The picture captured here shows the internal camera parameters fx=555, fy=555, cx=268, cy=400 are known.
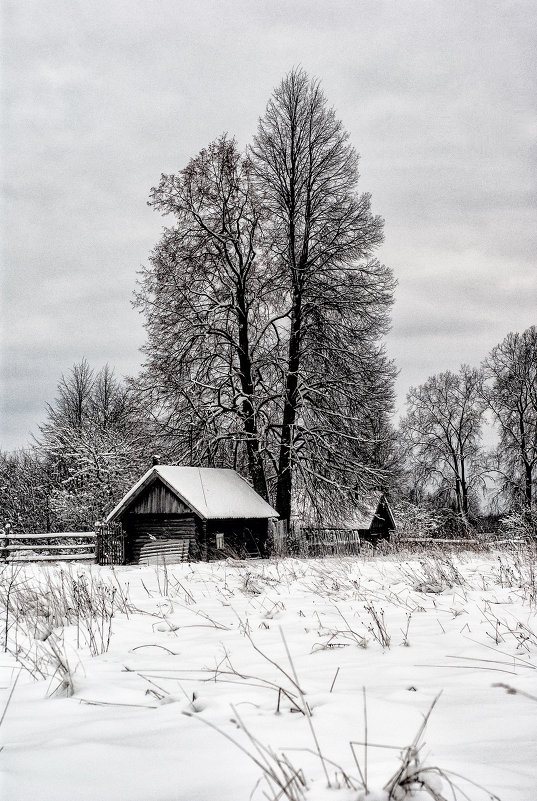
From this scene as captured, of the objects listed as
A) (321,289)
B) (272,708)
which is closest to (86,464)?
(321,289)

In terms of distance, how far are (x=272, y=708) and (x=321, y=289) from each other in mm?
19936

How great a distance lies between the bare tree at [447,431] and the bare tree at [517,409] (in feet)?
11.9

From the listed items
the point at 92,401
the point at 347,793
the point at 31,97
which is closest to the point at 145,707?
the point at 347,793

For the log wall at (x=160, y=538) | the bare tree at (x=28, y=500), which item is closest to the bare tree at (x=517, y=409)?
the log wall at (x=160, y=538)

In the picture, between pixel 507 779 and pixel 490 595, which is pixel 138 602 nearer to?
pixel 490 595

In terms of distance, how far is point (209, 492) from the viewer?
18.2 metres

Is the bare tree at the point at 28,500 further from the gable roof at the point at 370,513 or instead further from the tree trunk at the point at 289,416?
the gable roof at the point at 370,513

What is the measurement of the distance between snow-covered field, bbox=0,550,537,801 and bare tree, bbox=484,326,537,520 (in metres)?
24.2

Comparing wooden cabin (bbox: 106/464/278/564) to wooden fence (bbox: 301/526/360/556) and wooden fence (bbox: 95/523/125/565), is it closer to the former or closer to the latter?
wooden fence (bbox: 95/523/125/565)

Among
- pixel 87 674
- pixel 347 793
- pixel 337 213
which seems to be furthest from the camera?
pixel 337 213

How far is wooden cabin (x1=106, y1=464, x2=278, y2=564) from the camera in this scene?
58.9 ft

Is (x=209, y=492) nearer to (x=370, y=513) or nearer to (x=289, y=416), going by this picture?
(x=289, y=416)

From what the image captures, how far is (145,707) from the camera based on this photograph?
2121 mm

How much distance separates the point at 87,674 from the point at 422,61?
580 cm
